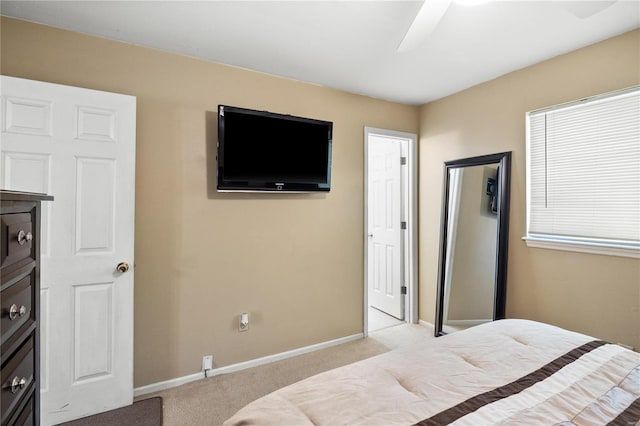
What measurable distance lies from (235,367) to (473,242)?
2373 mm

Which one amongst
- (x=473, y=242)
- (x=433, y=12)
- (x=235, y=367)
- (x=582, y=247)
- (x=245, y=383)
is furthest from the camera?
(x=473, y=242)

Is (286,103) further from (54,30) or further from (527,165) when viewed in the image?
(527,165)

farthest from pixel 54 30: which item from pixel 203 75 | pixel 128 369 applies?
pixel 128 369

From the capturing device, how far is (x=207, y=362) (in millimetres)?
2422

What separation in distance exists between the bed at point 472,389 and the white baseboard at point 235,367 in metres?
1.60

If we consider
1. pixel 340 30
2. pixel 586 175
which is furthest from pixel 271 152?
pixel 586 175

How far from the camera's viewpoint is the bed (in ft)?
3.14

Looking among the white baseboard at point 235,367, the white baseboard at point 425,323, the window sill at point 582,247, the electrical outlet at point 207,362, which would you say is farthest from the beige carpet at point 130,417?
the window sill at point 582,247

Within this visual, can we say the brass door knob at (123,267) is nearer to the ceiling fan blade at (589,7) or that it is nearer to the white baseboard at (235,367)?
the white baseboard at (235,367)

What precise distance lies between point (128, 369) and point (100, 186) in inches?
47.2

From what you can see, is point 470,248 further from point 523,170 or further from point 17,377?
point 17,377

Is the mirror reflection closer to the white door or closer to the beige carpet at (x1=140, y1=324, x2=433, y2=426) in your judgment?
the beige carpet at (x1=140, y1=324, x2=433, y2=426)

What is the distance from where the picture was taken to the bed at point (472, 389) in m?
0.96

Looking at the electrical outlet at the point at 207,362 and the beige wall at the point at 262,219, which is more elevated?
the beige wall at the point at 262,219
